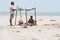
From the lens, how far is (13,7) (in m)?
16.2

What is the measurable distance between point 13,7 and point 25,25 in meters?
1.26

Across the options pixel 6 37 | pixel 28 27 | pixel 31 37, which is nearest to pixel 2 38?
pixel 6 37

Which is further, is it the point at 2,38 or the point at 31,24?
the point at 31,24

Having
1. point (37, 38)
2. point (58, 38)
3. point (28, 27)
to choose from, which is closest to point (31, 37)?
point (37, 38)

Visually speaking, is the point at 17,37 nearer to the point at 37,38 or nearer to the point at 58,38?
the point at 37,38

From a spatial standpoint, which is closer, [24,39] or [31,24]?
[24,39]

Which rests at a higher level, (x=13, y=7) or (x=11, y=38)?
(x=13, y=7)

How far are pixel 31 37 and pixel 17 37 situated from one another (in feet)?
1.89

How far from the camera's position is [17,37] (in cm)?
1189

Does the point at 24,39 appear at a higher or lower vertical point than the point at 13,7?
lower

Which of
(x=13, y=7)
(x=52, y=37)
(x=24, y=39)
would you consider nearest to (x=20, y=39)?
(x=24, y=39)

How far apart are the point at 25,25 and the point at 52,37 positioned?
411 centimetres

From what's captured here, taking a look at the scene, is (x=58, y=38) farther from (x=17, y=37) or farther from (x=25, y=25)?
(x=25, y=25)

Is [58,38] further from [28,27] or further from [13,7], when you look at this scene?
[13,7]
